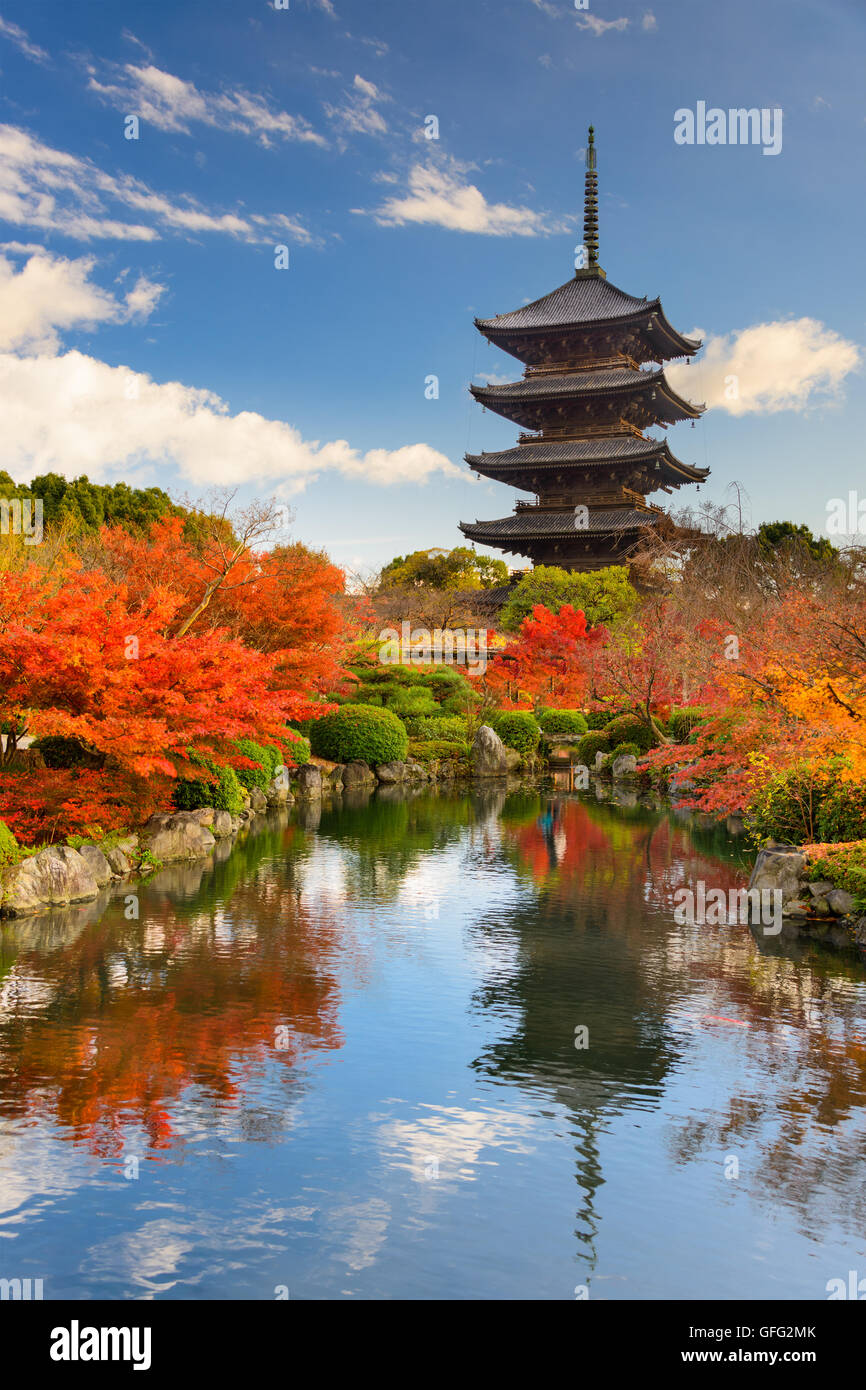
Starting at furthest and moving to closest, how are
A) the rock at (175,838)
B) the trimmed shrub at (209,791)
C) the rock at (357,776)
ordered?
the rock at (357,776) < the trimmed shrub at (209,791) < the rock at (175,838)

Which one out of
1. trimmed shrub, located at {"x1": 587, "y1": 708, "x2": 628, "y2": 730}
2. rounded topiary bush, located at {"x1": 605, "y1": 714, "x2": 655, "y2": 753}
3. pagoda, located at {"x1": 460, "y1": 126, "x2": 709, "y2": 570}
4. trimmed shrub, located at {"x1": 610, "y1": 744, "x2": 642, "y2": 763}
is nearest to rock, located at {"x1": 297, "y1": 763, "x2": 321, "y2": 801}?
trimmed shrub, located at {"x1": 610, "y1": 744, "x2": 642, "y2": 763}

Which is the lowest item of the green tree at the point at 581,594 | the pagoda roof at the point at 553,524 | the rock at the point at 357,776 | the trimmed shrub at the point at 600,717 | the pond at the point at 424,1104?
the pond at the point at 424,1104

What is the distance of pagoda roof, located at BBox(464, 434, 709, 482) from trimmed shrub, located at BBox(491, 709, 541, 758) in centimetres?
1275

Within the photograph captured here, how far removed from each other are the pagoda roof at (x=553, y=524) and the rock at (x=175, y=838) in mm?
24578

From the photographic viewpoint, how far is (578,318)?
3844cm

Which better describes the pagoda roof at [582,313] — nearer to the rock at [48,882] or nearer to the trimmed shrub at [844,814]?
the trimmed shrub at [844,814]

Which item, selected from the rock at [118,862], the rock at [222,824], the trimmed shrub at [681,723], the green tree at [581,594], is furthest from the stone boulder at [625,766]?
the rock at [118,862]

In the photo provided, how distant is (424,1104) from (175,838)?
8.31 meters

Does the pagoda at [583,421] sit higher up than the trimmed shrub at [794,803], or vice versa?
the pagoda at [583,421]

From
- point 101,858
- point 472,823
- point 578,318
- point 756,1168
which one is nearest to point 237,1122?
point 756,1168

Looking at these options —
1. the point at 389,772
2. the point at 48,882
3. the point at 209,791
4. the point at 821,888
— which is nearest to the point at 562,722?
the point at 389,772

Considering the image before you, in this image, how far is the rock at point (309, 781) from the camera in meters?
22.4
